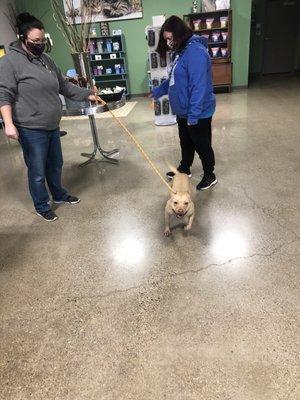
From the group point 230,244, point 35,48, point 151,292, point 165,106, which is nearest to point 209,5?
point 165,106

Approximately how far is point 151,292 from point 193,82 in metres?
1.49

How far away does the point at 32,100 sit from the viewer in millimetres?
2047

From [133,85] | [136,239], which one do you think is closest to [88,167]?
[136,239]

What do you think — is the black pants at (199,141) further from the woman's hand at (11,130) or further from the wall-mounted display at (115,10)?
the wall-mounted display at (115,10)

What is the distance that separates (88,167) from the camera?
11.6ft

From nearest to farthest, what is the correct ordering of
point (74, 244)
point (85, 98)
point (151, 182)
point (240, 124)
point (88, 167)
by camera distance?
point (74, 244), point (85, 98), point (151, 182), point (88, 167), point (240, 124)

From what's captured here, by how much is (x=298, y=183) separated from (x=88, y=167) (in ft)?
7.14

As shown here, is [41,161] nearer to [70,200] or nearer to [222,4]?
[70,200]

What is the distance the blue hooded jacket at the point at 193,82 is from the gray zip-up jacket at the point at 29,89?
897 millimetres

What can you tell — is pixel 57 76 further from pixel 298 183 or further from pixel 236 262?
pixel 298 183

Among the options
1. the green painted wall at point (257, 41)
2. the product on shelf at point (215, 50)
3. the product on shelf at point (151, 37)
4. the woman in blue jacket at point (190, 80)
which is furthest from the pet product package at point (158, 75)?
the green painted wall at point (257, 41)

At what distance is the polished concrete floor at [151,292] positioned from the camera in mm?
1311

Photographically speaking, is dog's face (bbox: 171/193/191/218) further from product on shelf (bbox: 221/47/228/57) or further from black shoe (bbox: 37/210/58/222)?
product on shelf (bbox: 221/47/228/57)

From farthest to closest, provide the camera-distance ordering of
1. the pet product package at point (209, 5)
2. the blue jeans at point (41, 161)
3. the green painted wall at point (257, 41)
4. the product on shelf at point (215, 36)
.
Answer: the green painted wall at point (257, 41) < the product on shelf at point (215, 36) < the pet product package at point (209, 5) < the blue jeans at point (41, 161)
